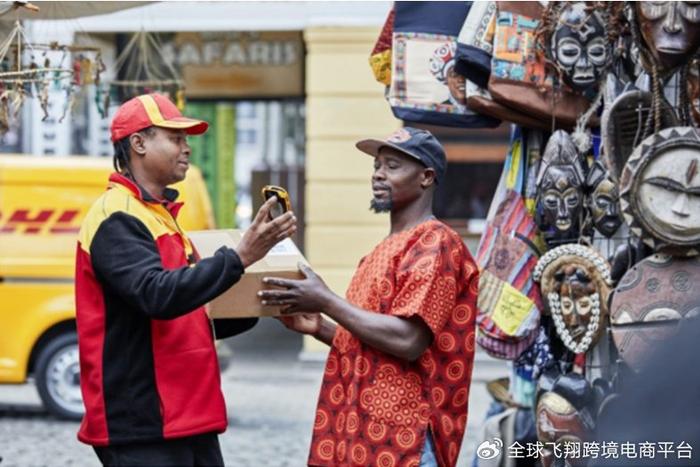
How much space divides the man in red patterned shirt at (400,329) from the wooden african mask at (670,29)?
1.07 metres

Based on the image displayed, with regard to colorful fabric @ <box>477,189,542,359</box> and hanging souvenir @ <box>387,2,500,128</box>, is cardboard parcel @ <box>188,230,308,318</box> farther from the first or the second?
hanging souvenir @ <box>387,2,500,128</box>

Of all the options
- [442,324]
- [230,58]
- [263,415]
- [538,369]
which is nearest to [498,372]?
[263,415]

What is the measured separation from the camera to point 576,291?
5.65 m

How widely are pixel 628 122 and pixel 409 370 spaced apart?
1551mm

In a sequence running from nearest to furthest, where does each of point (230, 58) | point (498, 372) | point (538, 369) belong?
1. point (538, 369)
2. point (498, 372)
3. point (230, 58)

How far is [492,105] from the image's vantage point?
588 centimetres

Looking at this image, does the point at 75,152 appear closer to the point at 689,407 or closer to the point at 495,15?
the point at 495,15

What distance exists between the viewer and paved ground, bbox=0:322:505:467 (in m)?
8.95

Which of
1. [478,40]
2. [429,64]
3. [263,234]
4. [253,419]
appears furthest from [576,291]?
[253,419]

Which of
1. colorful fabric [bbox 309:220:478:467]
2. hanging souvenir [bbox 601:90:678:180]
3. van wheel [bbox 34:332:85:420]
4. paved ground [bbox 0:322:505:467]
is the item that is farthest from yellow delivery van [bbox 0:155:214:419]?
colorful fabric [bbox 309:220:478:467]

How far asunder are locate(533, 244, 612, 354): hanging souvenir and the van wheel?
5.30 meters

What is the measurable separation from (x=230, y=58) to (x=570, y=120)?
816 cm

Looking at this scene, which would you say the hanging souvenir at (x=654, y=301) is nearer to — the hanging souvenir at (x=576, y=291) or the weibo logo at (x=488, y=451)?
the hanging souvenir at (x=576, y=291)

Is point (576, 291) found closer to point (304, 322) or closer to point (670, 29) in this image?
point (670, 29)
